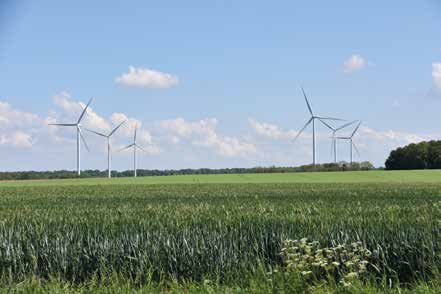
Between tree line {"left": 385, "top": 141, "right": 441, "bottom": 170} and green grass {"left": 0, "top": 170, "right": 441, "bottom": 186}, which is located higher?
tree line {"left": 385, "top": 141, "right": 441, "bottom": 170}

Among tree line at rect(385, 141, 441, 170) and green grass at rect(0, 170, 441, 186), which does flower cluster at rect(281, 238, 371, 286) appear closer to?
green grass at rect(0, 170, 441, 186)

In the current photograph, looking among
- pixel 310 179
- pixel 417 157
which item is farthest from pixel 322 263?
pixel 417 157

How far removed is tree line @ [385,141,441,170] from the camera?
113 m

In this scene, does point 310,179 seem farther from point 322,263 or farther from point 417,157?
point 322,263

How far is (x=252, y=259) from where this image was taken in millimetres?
12039

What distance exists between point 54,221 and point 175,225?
3.95 m

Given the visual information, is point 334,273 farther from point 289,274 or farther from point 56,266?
point 56,266

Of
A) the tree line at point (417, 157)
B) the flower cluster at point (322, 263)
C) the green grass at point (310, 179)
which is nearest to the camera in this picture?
the flower cluster at point (322, 263)

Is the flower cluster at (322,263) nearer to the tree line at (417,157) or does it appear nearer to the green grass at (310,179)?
the green grass at (310,179)

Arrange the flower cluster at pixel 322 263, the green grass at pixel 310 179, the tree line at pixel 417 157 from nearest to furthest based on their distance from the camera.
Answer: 1. the flower cluster at pixel 322 263
2. the green grass at pixel 310 179
3. the tree line at pixel 417 157

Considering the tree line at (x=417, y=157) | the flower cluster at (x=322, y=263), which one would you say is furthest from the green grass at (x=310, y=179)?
the flower cluster at (x=322, y=263)

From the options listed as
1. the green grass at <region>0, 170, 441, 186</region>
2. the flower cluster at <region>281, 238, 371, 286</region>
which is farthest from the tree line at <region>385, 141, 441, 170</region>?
the flower cluster at <region>281, 238, 371, 286</region>

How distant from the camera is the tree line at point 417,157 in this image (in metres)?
113

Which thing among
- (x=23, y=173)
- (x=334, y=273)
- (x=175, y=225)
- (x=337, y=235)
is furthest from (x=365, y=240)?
(x=23, y=173)
